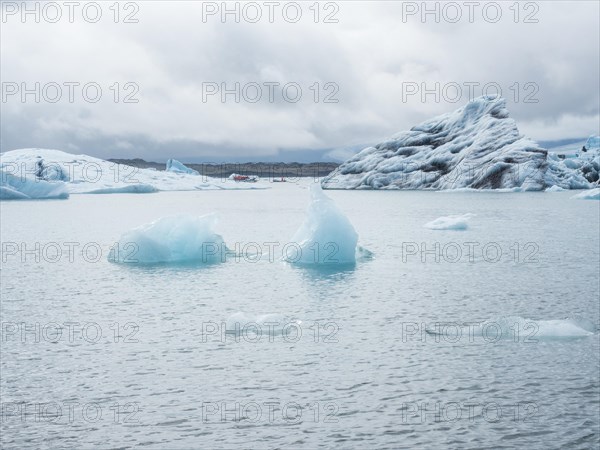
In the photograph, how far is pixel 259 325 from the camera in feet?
43.7

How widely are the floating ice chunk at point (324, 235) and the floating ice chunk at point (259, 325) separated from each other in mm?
8326

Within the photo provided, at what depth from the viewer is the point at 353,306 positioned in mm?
16047

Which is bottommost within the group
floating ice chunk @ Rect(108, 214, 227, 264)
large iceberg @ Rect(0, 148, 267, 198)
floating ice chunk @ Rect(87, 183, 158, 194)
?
floating ice chunk @ Rect(108, 214, 227, 264)

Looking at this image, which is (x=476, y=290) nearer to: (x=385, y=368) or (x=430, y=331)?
(x=430, y=331)

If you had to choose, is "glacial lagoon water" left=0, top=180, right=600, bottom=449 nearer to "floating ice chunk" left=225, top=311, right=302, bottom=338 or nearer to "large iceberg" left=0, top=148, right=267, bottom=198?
"floating ice chunk" left=225, top=311, right=302, bottom=338

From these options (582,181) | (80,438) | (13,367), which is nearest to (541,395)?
(80,438)

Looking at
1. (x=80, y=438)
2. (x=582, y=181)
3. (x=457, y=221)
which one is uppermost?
(x=582, y=181)

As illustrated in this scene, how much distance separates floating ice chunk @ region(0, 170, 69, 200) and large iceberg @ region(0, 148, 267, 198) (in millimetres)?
12609

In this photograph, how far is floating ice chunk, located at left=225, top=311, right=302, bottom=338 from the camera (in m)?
13.1

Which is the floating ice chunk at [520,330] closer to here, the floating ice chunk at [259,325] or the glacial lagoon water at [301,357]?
the glacial lagoon water at [301,357]

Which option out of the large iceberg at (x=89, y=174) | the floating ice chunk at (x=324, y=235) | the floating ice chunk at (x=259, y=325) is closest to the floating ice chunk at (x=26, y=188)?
the large iceberg at (x=89, y=174)

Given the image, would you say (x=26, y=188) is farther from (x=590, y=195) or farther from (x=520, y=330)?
(x=520, y=330)

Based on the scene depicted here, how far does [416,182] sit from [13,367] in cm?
11559

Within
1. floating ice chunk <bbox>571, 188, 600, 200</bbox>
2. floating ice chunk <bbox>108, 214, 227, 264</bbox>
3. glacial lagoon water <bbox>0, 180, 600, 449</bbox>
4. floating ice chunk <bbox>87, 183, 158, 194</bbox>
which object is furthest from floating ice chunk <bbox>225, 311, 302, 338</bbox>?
floating ice chunk <bbox>87, 183, 158, 194</bbox>
